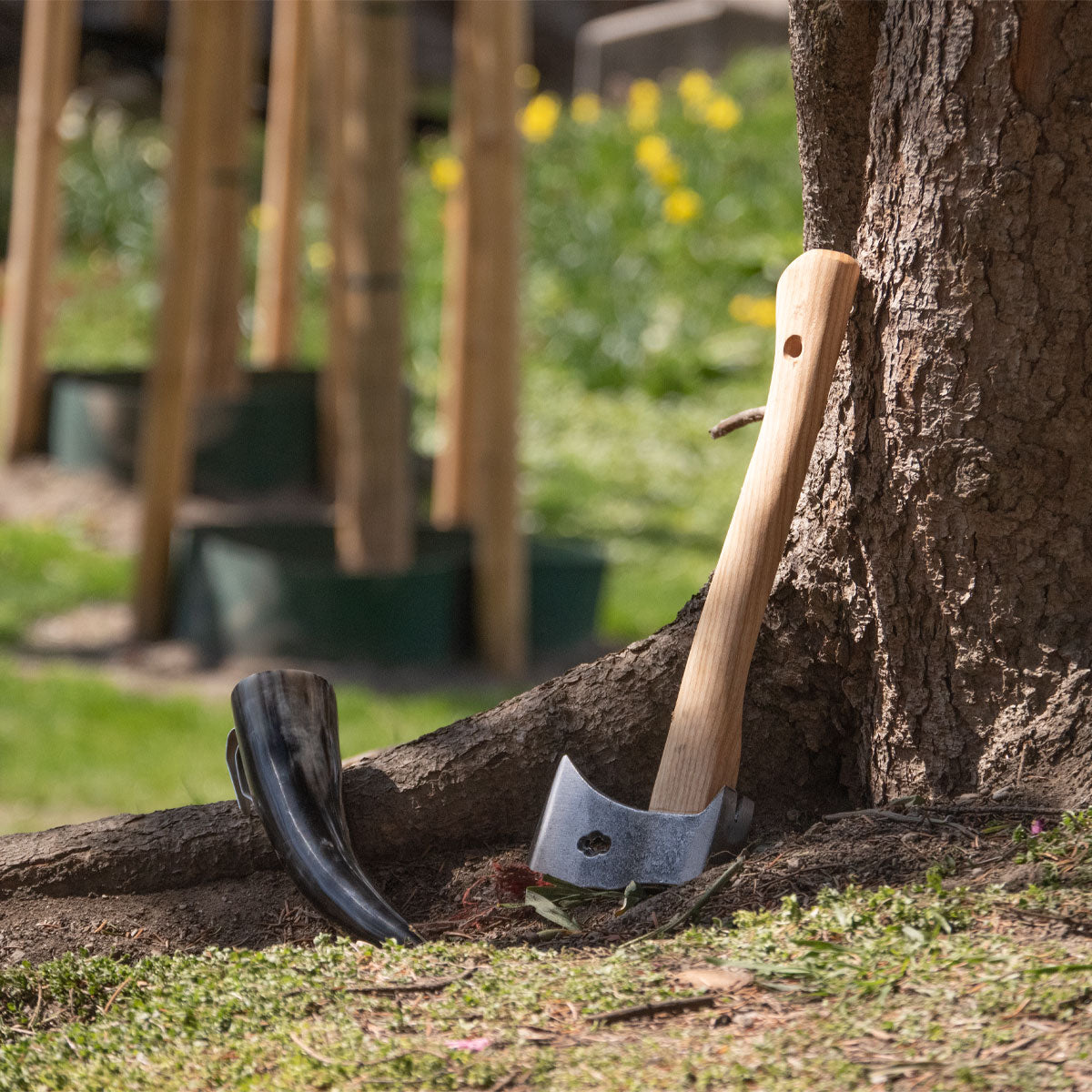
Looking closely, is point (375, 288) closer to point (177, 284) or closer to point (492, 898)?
point (177, 284)

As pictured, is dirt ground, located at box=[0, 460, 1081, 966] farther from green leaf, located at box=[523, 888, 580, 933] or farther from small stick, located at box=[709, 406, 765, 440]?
small stick, located at box=[709, 406, 765, 440]

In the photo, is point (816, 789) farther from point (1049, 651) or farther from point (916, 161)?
point (916, 161)

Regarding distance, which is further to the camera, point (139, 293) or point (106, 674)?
point (139, 293)

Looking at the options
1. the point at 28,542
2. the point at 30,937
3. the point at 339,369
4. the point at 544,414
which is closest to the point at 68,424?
the point at 28,542

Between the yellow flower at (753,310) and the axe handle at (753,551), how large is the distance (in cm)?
518

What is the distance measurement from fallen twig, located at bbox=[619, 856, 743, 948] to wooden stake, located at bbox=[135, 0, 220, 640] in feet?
11.9

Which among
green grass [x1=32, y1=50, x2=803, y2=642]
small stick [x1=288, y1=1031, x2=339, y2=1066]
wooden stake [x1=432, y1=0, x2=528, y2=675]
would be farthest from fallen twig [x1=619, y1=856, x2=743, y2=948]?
green grass [x1=32, y1=50, x2=803, y2=642]

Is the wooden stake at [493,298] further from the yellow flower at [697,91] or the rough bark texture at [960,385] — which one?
the yellow flower at [697,91]

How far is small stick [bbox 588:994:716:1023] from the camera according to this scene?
4.50 ft

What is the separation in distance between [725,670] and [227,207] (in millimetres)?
4857

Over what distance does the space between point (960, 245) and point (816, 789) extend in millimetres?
792

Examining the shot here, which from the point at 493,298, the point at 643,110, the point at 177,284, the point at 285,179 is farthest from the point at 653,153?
the point at 177,284

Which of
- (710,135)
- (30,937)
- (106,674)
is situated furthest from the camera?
(710,135)

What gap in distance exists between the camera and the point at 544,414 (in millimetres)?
7766
